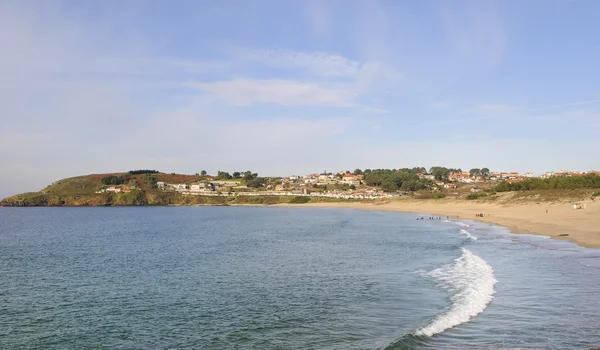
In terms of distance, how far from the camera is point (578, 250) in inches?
1353

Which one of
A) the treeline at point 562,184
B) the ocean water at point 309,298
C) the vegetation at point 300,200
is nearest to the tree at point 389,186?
the vegetation at point 300,200

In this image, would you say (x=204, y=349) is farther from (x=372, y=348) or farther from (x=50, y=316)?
(x=50, y=316)

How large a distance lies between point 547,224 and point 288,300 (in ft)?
145

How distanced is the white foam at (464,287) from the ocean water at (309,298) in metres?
0.08

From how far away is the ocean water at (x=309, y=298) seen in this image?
1645 centimetres

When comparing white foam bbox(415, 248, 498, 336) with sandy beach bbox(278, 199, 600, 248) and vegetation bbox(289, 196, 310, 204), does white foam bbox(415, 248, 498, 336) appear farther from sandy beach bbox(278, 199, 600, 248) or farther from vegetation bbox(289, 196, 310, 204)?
vegetation bbox(289, 196, 310, 204)

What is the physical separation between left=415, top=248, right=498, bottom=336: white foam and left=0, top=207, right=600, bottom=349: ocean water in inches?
3.1

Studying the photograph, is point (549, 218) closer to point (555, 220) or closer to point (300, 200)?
point (555, 220)

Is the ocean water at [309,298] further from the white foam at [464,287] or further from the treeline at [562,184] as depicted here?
the treeline at [562,184]

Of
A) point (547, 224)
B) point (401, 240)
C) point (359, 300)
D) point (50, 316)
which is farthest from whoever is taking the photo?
point (547, 224)

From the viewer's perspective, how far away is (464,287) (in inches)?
966

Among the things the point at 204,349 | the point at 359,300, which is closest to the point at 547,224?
the point at 359,300

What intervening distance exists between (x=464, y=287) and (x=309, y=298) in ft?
28.0

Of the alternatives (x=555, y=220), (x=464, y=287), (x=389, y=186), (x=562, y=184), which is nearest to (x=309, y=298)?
(x=464, y=287)
